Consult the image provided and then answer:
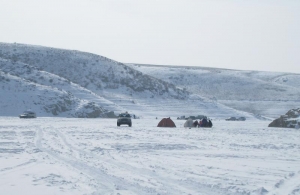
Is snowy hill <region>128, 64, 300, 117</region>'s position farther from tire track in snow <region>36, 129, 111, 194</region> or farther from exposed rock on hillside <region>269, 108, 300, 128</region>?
tire track in snow <region>36, 129, 111, 194</region>

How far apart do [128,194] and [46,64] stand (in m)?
111

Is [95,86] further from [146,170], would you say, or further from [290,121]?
[146,170]

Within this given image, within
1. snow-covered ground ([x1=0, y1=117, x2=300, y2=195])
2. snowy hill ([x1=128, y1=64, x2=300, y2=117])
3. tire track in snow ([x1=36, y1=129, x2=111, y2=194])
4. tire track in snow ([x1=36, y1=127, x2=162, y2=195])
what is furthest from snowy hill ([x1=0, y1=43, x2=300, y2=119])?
tire track in snow ([x1=36, y1=127, x2=162, y2=195])

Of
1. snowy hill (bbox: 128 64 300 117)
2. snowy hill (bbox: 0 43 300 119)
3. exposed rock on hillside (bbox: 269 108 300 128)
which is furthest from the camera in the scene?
snowy hill (bbox: 128 64 300 117)

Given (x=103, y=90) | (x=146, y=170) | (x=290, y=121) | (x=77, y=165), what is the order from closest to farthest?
(x=146, y=170) < (x=77, y=165) < (x=290, y=121) < (x=103, y=90)

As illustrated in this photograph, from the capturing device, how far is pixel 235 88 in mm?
147000

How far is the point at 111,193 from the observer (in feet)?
32.9

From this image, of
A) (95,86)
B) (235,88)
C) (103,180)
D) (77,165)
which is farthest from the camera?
(235,88)

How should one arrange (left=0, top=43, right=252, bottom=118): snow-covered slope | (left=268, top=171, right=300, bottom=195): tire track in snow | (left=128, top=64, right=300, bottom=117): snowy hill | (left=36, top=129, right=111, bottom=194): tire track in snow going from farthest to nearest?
(left=128, top=64, right=300, bottom=117): snowy hill
(left=0, top=43, right=252, bottom=118): snow-covered slope
(left=36, top=129, right=111, bottom=194): tire track in snow
(left=268, top=171, right=300, bottom=195): tire track in snow

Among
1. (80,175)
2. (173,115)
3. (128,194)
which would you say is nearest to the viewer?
(128,194)

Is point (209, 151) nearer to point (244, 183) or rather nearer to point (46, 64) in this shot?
point (244, 183)

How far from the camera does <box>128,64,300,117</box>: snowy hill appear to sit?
119 meters

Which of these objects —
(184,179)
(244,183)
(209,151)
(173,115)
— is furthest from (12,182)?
(173,115)

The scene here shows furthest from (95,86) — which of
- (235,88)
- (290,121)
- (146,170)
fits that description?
(146,170)
